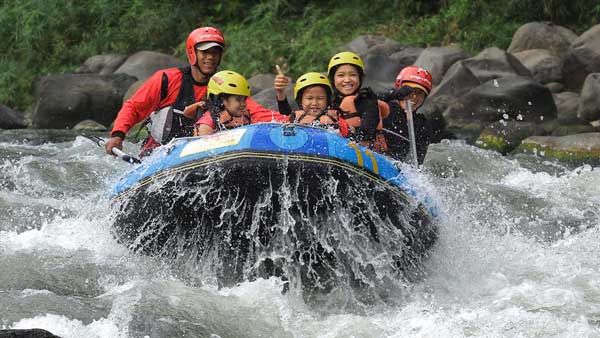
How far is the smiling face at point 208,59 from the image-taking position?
7.93 m

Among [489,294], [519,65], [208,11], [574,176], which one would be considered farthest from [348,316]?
[208,11]

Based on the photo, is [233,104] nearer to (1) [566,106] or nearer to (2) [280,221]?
(2) [280,221]

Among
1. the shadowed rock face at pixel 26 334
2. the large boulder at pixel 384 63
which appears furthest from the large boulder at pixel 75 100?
the shadowed rock face at pixel 26 334

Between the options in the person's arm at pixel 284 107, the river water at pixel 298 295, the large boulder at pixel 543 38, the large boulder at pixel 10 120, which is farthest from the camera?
the large boulder at pixel 543 38

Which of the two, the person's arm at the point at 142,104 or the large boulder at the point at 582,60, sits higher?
the person's arm at the point at 142,104

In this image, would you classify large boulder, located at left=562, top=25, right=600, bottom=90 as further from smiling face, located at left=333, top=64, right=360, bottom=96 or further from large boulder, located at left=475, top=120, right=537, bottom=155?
smiling face, located at left=333, top=64, right=360, bottom=96

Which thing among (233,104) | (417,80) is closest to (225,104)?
(233,104)

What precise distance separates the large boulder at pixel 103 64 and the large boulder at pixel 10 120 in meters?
3.14

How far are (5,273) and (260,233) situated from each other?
1.56 metres

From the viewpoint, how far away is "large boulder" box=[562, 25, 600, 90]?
15.5 m

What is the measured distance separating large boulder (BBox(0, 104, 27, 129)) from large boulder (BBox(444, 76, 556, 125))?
254 inches

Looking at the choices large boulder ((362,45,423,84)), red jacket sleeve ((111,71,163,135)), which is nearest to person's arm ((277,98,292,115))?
red jacket sleeve ((111,71,163,135))

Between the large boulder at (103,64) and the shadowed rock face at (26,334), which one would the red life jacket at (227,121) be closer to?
the shadowed rock face at (26,334)

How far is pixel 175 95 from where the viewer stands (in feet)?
26.3
